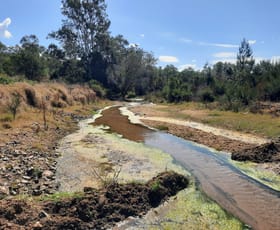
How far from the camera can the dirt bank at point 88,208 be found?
23.6 feet

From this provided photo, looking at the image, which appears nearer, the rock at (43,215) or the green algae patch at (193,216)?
the rock at (43,215)

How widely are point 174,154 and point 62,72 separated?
56132mm

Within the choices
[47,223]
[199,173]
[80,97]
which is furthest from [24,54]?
[47,223]

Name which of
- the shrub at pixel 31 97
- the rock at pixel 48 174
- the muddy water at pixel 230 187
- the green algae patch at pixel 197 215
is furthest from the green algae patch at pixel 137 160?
the shrub at pixel 31 97

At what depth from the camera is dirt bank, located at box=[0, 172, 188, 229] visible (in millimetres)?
7191

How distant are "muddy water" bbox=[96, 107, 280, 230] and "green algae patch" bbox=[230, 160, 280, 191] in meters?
0.33

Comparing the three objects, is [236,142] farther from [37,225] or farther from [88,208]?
[37,225]

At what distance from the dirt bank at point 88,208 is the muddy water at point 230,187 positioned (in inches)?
82.5

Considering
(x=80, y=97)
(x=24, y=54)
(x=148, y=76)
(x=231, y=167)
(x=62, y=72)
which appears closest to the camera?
(x=231, y=167)

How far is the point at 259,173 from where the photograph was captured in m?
12.8

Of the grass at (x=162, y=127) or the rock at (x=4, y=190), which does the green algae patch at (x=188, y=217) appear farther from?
the grass at (x=162, y=127)

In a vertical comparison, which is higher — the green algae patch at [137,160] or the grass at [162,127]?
the grass at [162,127]

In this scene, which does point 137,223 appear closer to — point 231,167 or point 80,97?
point 231,167

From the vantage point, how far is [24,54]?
154 ft
